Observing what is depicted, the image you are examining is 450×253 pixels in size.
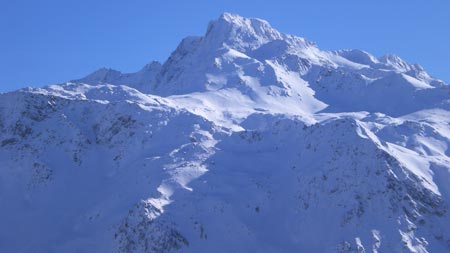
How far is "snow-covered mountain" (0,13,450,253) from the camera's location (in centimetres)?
5388

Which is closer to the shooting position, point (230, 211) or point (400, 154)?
point (230, 211)

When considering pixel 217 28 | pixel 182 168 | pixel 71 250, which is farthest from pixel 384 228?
pixel 217 28

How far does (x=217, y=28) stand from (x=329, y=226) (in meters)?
Result: 87.3

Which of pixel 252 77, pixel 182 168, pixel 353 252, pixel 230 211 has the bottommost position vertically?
pixel 353 252

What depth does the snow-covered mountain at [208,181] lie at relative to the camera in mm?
53875

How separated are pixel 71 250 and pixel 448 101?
77770 mm

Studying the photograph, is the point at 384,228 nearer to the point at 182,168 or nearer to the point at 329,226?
the point at 329,226

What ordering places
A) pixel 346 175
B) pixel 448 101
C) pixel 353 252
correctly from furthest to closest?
pixel 448 101, pixel 346 175, pixel 353 252

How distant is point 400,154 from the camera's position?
64750 millimetres

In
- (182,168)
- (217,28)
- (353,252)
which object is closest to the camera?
(353,252)

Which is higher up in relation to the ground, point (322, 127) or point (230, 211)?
point (322, 127)

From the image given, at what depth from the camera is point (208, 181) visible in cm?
6125

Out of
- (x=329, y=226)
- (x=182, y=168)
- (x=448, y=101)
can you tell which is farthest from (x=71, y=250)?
(x=448, y=101)

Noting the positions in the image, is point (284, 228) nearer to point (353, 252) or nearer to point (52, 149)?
point (353, 252)
